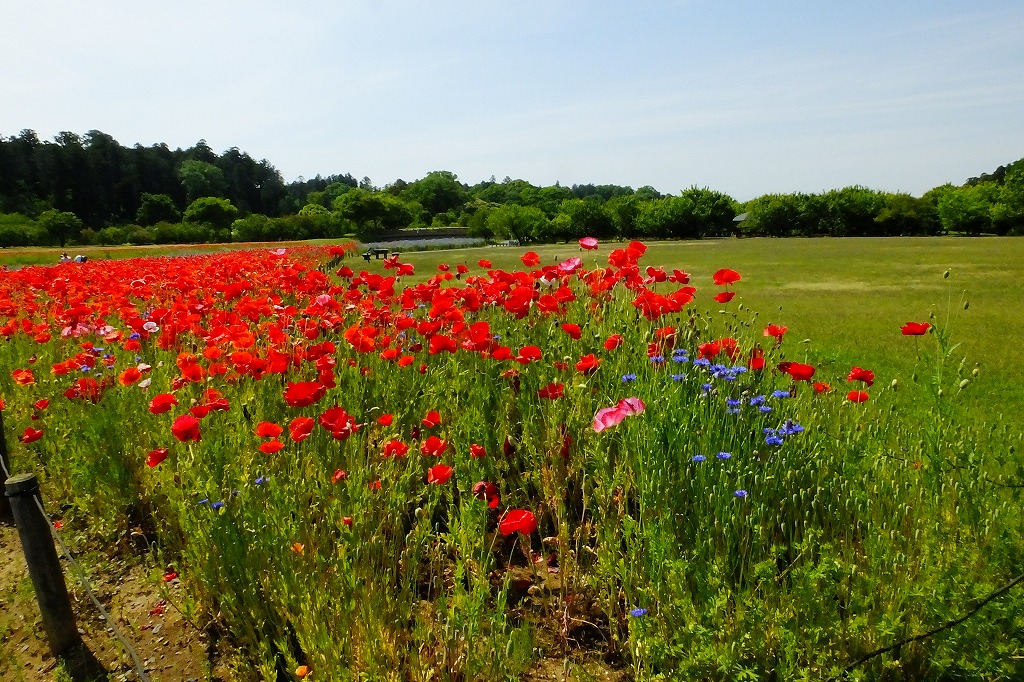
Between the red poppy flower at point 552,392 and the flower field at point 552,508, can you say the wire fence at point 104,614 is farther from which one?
the red poppy flower at point 552,392

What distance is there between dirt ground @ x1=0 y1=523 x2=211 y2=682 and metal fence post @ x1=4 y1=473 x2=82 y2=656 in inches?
4.2

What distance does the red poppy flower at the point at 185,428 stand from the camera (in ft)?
7.38

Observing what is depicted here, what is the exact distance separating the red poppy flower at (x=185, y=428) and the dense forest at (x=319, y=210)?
58.7 meters

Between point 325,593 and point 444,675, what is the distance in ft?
1.58

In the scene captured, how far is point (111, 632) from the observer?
2.61m

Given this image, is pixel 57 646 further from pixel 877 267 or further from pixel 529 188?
pixel 529 188

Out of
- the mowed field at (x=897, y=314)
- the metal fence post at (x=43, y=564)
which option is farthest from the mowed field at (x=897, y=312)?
the metal fence post at (x=43, y=564)

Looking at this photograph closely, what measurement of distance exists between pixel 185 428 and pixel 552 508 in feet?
5.26

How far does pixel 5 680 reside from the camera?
7.87 ft

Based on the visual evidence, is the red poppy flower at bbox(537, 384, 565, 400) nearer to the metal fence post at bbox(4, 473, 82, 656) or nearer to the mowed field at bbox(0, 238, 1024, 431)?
the mowed field at bbox(0, 238, 1024, 431)

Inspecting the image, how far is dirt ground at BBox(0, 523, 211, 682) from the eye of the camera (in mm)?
2385

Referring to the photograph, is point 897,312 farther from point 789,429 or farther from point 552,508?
point 552,508

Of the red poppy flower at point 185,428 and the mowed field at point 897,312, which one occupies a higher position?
the red poppy flower at point 185,428

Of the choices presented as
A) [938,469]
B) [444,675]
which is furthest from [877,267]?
[444,675]
